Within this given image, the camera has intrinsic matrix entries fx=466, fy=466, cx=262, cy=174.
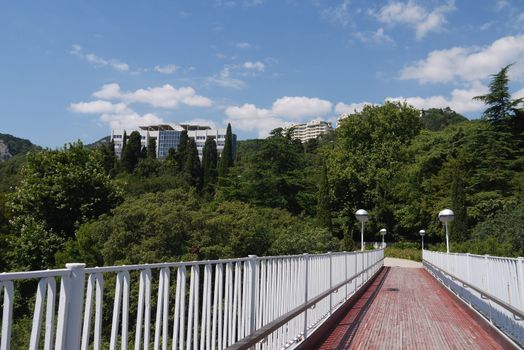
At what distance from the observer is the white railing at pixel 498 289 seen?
20.2 feet

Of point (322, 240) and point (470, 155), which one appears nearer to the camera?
point (322, 240)

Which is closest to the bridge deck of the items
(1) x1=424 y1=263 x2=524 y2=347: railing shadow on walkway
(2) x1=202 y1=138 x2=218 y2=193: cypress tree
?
(1) x1=424 y1=263 x2=524 y2=347: railing shadow on walkway

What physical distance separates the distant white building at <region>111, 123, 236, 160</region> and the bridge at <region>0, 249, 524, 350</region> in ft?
430

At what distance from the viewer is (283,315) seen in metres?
5.70

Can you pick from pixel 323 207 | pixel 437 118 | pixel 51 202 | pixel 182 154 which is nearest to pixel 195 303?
pixel 51 202

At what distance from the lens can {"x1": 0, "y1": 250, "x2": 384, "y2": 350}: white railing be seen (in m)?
2.13

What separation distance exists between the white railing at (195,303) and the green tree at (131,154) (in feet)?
246

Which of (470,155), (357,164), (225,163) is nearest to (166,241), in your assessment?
(470,155)

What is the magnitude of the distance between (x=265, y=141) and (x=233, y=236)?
84.2ft

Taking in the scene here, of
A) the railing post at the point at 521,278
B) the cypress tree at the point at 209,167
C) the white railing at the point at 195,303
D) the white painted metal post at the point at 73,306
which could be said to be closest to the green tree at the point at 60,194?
the white railing at the point at 195,303

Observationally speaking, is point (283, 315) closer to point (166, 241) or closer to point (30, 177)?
point (166, 241)

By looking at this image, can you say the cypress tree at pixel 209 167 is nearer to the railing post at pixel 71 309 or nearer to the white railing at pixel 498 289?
the white railing at pixel 498 289

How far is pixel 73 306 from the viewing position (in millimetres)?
2207

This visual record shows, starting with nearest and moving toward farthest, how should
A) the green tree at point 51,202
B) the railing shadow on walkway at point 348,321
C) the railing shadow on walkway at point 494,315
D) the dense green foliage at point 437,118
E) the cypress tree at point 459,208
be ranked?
the railing shadow on walkway at point 494,315
the railing shadow on walkway at point 348,321
the green tree at point 51,202
the cypress tree at point 459,208
the dense green foliage at point 437,118
